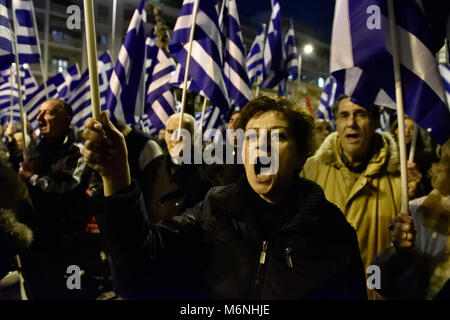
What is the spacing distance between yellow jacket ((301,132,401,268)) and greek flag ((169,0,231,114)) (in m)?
1.41

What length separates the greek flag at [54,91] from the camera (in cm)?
592

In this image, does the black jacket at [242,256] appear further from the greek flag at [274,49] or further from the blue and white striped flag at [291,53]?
the blue and white striped flag at [291,53]

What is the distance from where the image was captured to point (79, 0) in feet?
7.05

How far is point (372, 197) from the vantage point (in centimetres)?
227

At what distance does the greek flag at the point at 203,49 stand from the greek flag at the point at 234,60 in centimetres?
103

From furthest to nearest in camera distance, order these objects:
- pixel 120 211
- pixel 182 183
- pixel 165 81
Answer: pixel 165 81 < pixel 182 183 < pixel 120 211

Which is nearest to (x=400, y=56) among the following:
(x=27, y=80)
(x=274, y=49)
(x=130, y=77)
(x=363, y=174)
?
(x=363, y=174)

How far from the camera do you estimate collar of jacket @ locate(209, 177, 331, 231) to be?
1.45 metres

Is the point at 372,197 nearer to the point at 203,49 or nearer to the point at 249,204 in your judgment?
the point at 249,204

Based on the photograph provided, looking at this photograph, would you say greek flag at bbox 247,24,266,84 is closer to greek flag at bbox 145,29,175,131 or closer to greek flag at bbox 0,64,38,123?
greek flag at bbox 145,29,175,131

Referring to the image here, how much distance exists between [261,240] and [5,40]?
2.39 meters

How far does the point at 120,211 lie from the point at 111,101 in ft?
6.87
